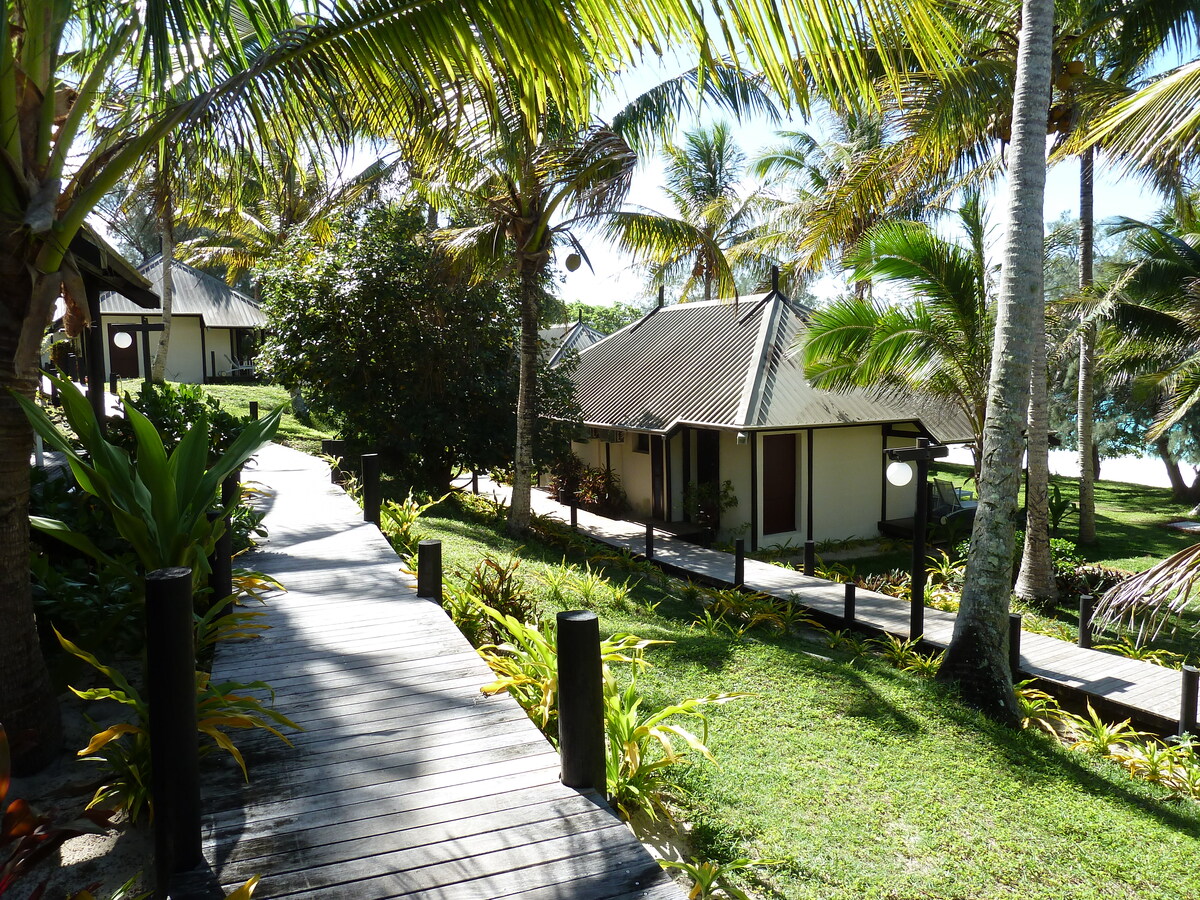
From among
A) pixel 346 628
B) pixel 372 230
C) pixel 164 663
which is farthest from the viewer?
pixel 372 230

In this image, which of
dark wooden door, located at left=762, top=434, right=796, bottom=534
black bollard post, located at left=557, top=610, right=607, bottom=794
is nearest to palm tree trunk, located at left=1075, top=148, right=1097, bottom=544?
dark wooden door, located at left=762, top=434, right=796, bottom=534

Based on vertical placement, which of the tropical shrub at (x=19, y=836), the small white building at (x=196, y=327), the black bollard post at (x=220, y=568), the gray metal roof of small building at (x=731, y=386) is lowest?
the tropical shrub at (x=19, y=836)

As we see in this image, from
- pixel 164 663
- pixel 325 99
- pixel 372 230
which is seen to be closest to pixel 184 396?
pixel 372 230

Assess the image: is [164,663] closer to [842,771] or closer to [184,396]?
[842,771]

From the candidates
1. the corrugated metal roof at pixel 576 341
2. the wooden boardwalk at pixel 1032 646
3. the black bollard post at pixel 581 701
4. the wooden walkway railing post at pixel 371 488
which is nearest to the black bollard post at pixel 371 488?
the wooden walkway railing post at pixel 371 488

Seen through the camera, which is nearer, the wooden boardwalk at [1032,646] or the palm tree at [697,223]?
the wooden boardwalk at [1032,646]

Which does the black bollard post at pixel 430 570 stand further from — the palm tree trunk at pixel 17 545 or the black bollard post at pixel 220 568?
the palm tree trunk at pixel 17 545

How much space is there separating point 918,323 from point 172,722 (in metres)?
11.7

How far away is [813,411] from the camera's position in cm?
1630

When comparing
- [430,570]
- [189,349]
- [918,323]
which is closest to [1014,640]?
[918,323]

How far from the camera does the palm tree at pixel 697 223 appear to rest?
12.9 meters

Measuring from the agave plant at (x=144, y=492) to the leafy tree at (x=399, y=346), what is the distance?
34.7 ft

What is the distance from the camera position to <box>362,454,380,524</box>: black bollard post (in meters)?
9.80

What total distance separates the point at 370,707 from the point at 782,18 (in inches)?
169
